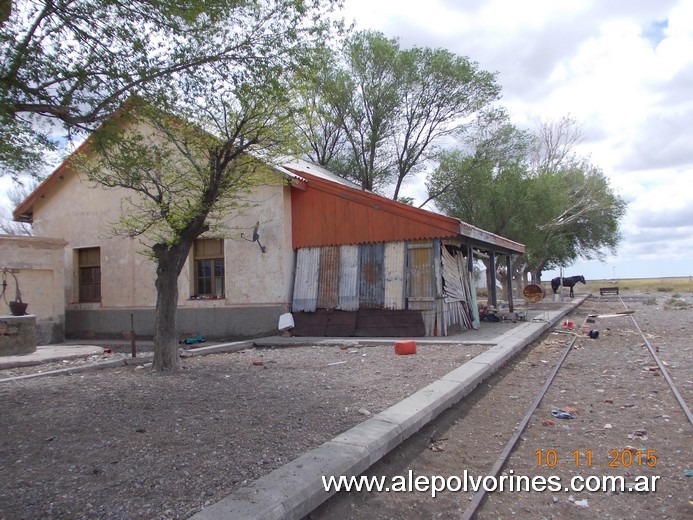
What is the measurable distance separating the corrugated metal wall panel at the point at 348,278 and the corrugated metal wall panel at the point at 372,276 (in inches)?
5.4

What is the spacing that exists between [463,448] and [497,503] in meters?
1.32

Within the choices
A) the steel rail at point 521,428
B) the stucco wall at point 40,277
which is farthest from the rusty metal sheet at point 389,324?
the stucco wall at point 40,277

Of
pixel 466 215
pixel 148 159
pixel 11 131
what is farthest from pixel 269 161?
pixel 466 215

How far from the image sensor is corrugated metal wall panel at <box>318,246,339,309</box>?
46.5 feet

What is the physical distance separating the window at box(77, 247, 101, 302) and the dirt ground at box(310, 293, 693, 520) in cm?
1432

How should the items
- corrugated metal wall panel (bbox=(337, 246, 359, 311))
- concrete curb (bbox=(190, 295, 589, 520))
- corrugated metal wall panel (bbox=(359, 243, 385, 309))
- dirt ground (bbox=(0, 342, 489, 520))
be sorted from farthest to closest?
corrugated metal wall panel (bbox=(337, 246, 359, 311)), corrugated metal wall panel (bbox=(359, 243, 385, 309)), dirt ground (bbox=(0, 342, 489, 520)), concrete curb (bbox=(190, 295, 589, 520))

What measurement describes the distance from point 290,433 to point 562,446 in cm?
285

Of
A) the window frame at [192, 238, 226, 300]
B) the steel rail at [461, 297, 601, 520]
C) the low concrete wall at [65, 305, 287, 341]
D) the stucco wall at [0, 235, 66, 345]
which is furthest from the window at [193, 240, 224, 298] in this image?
the steel rail at [461, 297, 601, 520]

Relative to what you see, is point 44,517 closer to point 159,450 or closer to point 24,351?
point 159,450

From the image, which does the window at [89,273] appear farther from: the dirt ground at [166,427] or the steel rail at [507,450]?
the steel rail at [507,450]

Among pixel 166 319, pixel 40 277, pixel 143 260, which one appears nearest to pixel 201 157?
pixel 166 319

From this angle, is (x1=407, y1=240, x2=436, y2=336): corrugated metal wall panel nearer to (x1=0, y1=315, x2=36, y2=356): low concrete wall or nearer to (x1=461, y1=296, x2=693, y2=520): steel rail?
(x1=461, y1=296, x2=693, y2=520): steel rail

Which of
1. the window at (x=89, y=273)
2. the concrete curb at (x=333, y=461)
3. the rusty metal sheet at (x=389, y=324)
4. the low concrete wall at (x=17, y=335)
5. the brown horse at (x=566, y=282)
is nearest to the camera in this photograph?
the concrete curb at (x=333, y=461)

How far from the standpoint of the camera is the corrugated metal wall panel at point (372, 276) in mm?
13656
